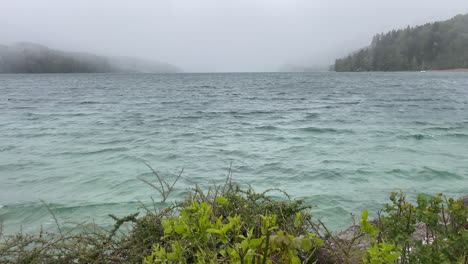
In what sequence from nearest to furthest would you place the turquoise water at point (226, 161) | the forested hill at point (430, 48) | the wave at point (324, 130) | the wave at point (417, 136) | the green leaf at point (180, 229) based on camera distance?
1. the green leaf at point (180, 229)
2. the turquoise water at point (226, 161)
3. the wave at point (417, 136)
4. the wave at point (324, 130)
5. the forested hill at point (430, 48)

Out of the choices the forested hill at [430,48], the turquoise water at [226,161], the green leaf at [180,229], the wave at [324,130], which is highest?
the forested hill at [430,48]

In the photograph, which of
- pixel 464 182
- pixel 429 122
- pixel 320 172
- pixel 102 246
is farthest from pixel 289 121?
pixel 102 246

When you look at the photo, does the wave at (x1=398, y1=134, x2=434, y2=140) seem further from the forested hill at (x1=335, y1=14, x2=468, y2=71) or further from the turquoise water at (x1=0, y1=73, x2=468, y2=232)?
the forested hill at (x1=335, y1=14, x2=468, y2=71)

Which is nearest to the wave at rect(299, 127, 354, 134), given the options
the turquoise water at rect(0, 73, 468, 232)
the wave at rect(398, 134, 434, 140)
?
the turquoise water at rect(0, 73, 468, 232)

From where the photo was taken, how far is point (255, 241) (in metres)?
1.18

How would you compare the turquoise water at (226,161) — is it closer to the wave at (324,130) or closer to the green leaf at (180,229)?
the wave at (324,130)

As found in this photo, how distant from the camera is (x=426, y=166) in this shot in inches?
360

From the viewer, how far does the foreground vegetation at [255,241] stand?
134cm

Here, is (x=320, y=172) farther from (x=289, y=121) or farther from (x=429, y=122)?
(x=429, y=122)

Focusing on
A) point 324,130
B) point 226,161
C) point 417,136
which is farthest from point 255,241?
point 324,130

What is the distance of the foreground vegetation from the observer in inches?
52.8

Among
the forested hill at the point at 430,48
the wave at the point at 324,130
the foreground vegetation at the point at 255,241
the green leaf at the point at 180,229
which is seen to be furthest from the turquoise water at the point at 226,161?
the forested hill at the point at 430,48

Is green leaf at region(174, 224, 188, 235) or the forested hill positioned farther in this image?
the forested hill

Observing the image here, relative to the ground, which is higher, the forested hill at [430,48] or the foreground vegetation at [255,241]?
the forested hill at [430,48]
